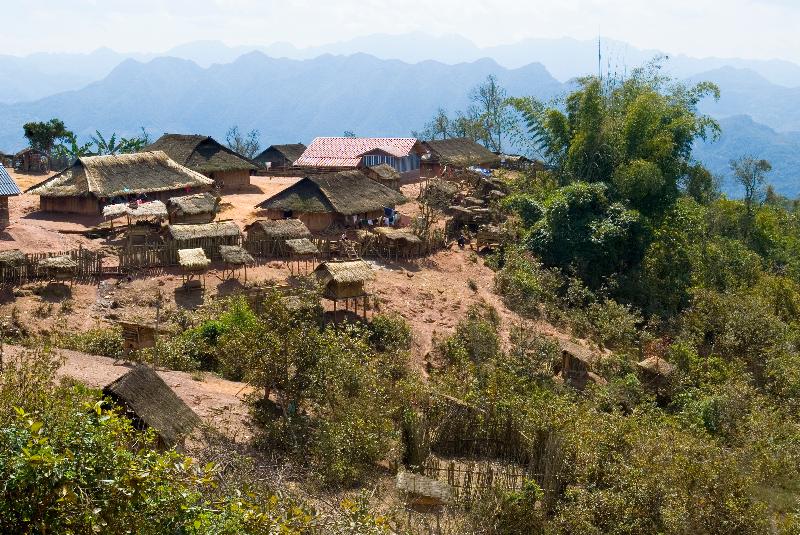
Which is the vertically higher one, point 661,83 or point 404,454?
point 661,83

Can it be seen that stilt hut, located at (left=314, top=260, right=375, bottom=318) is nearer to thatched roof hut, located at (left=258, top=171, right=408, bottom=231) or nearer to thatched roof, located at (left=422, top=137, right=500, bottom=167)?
thatched roof hut, located at (left=258, top=171, right=408, bottom=231)

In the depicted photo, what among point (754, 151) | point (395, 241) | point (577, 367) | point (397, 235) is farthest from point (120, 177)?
point (754, 151)

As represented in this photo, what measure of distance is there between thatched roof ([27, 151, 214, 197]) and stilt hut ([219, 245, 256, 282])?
7.37 metres

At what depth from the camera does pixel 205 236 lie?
25.0 m

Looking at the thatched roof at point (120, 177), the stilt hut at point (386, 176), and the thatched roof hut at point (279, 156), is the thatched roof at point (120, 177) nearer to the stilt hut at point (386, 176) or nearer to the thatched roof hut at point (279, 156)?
the stilt hut at point (386, 176)

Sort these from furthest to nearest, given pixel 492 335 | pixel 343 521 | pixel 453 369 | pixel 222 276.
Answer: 1. pixel 222 276
2. pixel 492 335
3. pixel 453 369
4. pixel 343 521

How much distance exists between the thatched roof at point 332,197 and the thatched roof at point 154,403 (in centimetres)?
1611

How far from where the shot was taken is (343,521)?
400 inches

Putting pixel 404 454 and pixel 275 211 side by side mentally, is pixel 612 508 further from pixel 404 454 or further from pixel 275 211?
pixel 275 211

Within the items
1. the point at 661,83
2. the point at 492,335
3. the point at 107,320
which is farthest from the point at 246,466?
the point at 661,83

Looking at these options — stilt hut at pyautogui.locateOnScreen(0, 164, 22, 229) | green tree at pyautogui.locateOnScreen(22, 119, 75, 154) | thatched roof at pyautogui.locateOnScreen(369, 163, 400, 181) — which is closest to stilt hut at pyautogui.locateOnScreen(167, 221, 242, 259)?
stilt hut at pyautogui.locateOnScreen(0, 164, 22, 229)

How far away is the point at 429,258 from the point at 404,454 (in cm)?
1425

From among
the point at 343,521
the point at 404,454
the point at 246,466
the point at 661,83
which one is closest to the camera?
the point at 343,521

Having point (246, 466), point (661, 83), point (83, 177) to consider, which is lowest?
point (246, 466)
